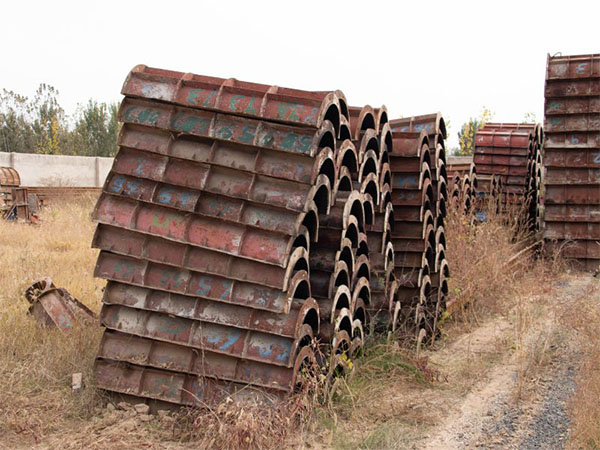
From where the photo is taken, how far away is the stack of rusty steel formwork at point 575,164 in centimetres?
1126

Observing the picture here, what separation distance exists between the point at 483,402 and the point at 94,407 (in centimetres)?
274

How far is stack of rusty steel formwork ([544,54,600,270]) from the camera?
11.3 m

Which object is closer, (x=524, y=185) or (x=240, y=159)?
(x=240, y=159)

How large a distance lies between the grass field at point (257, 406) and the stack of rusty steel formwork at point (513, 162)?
5.69 meters

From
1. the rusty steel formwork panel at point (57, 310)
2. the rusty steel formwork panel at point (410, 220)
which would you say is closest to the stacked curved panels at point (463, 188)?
the rusty steel formwork panel at point (410, 220)

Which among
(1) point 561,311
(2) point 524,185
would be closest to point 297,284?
(1) point 561,311

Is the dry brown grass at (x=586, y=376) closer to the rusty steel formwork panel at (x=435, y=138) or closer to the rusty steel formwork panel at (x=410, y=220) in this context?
A: the rusty steel formwork panel at (x=410, y=220)

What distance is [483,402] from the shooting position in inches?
190

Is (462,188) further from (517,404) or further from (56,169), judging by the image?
(56,169)

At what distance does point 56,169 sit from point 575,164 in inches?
884

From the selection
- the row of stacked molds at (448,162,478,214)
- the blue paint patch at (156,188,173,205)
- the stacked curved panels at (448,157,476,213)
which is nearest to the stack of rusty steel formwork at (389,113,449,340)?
the blue paint patch at (156,188,173,205)

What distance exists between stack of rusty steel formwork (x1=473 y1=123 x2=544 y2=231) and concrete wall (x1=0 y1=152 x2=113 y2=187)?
1893 cm

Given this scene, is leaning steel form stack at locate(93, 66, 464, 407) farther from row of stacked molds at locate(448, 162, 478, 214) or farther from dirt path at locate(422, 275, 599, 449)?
row of stacked molds at locate(448, 162, 478, 214)

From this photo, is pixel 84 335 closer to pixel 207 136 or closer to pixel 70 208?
pixel 207 136
